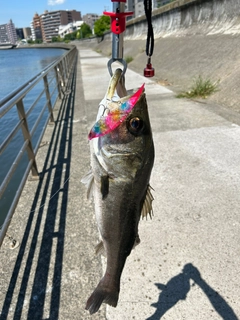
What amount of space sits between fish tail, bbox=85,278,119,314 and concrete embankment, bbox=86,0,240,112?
20.2ft

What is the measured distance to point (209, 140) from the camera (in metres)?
5.08

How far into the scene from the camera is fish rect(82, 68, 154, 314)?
1.36 meters

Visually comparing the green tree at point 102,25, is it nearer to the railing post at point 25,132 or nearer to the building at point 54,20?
the railing post at point 25,132

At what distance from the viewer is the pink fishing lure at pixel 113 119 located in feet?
4.36

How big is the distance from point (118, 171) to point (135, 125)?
0.84ft

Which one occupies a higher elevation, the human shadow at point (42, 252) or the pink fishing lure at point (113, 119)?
the pink fishing lure at point (113, 119)

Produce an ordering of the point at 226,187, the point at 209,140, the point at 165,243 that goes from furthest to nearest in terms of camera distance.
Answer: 1. the point at 209,140
2. the point at 226,187
3. the point at 165,243

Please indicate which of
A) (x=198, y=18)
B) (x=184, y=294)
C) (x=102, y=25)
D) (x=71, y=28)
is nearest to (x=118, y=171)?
(x=184, y=294)

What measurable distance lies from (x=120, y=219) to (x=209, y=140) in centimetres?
400

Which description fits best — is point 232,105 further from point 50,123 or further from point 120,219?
point 120,219

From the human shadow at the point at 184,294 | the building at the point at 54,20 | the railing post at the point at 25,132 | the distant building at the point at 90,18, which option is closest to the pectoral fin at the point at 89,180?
the human shadow at the point at 184,294

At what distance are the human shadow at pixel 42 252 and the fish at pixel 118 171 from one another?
950 millimetres

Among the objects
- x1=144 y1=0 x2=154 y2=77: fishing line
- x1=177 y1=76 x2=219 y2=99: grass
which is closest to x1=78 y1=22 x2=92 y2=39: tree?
x1=177 y1=76 x2=219 y2=99: grass

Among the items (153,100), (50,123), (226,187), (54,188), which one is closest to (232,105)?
(153,100)
